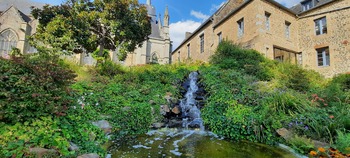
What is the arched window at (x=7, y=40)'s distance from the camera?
22.7 meters

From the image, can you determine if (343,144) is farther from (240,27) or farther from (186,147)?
(240,27)

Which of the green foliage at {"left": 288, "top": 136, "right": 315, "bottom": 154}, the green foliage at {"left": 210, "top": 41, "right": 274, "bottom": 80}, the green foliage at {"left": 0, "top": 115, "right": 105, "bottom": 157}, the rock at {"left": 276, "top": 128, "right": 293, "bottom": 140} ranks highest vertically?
the green foliage at {"left": 210, "top": 41, "right": 274, "bottom": 80}

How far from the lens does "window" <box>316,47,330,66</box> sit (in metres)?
14.2

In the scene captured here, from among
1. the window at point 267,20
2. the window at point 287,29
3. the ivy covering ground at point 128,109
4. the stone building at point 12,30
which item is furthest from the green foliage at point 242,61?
the stone building at point 12,30

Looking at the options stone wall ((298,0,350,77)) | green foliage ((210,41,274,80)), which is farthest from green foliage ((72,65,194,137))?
stone wall ((298,0,350,77))

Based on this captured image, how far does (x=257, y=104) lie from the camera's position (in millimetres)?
5992

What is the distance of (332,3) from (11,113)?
1954 cm

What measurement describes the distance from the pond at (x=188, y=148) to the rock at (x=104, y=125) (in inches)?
15.8

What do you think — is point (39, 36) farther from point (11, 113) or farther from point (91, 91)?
point (11, 113)

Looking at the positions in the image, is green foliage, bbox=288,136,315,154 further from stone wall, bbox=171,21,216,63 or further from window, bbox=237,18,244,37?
stone wall, bbox=171,21,216,63

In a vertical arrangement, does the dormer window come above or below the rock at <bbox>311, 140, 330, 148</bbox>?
above

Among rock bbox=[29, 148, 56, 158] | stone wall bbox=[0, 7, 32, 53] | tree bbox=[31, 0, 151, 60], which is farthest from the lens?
stone wall bbox=[0, 7, 32, 53]

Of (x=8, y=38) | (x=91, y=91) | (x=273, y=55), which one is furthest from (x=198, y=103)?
(x=8, y=38)

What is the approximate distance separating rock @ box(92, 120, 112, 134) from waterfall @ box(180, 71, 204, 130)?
8.50 ft
